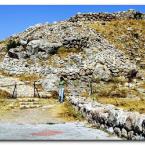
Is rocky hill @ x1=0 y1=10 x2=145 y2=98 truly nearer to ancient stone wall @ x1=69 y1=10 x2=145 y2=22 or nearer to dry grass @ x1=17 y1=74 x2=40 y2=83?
dry grass @ x1=17 y1=74 x2=40 y2=83

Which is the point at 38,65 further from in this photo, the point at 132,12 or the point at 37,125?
the point at 37,125

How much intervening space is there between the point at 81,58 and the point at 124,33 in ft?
24.6

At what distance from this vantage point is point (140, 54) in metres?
50.5

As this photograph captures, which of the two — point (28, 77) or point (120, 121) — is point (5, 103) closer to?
point (28, 77)

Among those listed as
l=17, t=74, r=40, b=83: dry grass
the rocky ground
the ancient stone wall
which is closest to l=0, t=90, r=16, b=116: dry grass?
the rocky ground

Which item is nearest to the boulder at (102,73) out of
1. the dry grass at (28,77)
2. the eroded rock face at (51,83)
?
the eroded rock face at (51,83)

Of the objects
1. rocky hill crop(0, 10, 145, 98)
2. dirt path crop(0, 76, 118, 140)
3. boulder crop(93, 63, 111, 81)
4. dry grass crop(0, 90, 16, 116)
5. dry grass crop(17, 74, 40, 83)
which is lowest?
dirt path crop(0, 76, 118, 140)

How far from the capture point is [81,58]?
47.2 meters

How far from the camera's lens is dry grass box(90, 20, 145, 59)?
5153 cm

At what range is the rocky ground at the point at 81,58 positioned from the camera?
41531 millimetres

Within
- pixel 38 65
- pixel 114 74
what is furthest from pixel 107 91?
pixel 38 65

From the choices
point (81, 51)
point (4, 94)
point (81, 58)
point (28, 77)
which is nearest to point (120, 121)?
point (4, 94)

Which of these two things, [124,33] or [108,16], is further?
[108,16]

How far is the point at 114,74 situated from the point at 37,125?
2479cm
